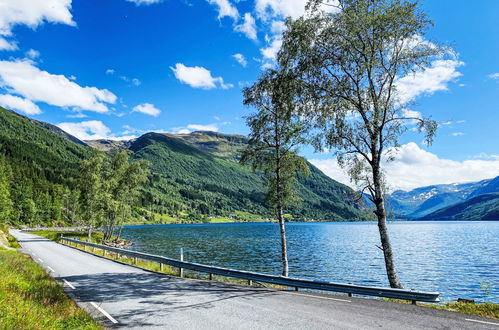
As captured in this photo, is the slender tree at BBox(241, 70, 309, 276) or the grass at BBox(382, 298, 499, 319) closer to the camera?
the grass at BBox(382, 298, 499, 319)

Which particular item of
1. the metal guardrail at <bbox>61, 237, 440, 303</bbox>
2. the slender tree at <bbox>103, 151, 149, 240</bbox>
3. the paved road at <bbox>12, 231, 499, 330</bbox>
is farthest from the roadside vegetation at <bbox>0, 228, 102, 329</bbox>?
the slender tree at <bbox>103, 151, 149, 240</bbox>

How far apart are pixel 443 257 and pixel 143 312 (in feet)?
207

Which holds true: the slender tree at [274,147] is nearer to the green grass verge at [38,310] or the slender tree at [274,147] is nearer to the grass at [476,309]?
the grass at [476,309]

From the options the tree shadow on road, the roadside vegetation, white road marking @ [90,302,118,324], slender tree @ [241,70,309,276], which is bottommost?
the tree shadow on road

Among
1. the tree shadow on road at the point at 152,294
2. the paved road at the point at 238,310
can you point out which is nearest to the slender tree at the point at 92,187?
the tree shadow on road at the point at 152,294

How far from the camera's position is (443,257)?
192ft

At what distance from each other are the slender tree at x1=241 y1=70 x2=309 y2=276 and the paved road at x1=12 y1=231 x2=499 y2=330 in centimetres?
817

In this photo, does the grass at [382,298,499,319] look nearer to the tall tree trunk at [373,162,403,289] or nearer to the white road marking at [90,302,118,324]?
the tall tree trunk at [373,162,403,289]

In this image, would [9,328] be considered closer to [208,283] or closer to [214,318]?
[214,318]

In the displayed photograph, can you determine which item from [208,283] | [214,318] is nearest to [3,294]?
[214,318]

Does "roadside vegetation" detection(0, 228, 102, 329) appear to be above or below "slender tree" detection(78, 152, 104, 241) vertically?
below

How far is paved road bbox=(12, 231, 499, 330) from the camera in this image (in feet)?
33.6

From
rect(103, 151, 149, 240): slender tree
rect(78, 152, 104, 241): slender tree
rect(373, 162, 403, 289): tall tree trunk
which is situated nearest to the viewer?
rect(373, 162, 403, 289): tall tree trunk

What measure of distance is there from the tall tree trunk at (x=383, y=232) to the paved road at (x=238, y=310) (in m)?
3.40
